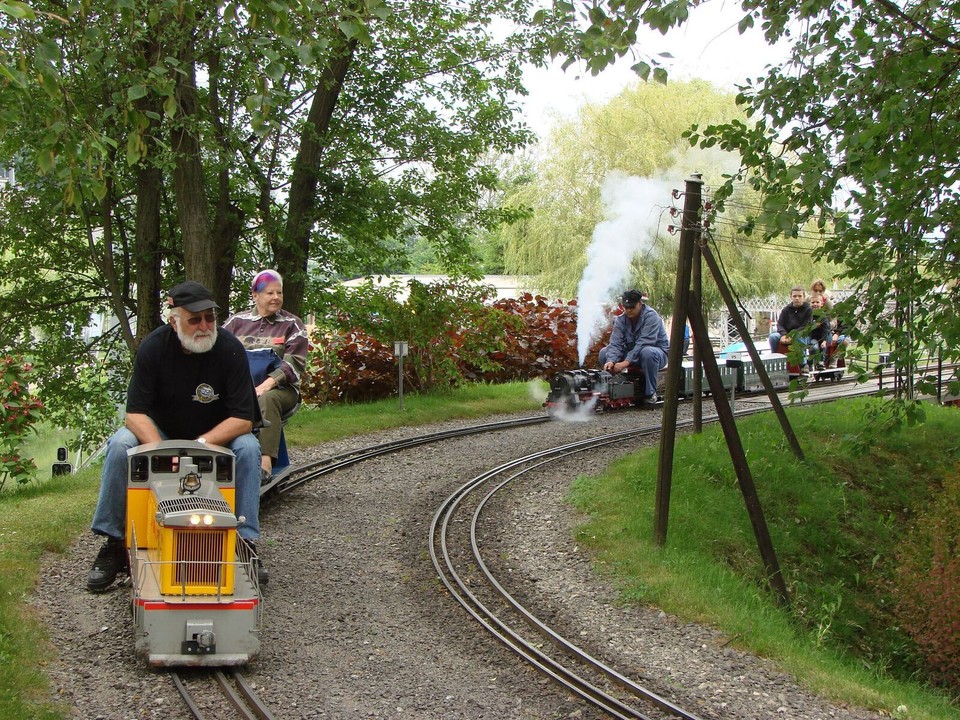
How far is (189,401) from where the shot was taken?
20.0 feet

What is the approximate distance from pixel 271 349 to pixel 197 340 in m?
2.09

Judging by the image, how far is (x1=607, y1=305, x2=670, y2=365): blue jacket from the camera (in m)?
15.2

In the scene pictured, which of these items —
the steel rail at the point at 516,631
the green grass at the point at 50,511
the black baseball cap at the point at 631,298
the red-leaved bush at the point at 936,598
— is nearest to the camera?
the green grass at the point at 50,511

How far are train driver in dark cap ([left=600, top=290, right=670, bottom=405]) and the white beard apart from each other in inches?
383

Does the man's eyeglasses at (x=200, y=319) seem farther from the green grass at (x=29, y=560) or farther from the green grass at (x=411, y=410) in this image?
the green grass at (x=411, y=410)

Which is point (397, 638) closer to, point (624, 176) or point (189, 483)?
point (189, 483)

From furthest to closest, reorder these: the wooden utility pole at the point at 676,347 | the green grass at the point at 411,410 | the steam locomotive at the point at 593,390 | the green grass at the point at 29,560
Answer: the steam locomotive at the point at 593,390 → the green grass at the point at 411,410 → the wooden utility pole at the point at 676,347 → the green grass at the point at 29,560

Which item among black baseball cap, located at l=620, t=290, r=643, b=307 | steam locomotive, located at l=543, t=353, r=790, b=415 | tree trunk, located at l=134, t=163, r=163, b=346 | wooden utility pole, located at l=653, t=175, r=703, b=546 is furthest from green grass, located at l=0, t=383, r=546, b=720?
wooden utility pole, located at l=653, t=175, r=703, b=546

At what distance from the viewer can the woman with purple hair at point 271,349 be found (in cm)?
794

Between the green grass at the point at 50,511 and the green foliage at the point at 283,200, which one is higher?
the green foliage at the point at 283,200

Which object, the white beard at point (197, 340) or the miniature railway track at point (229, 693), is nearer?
the miniature railway track at point (229, 693)

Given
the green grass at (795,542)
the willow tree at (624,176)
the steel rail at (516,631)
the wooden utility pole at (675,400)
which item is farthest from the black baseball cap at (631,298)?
the willow tree at (624,176)

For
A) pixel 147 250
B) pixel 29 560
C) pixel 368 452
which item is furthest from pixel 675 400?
pixel 147 250

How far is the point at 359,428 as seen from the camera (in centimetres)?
1342
